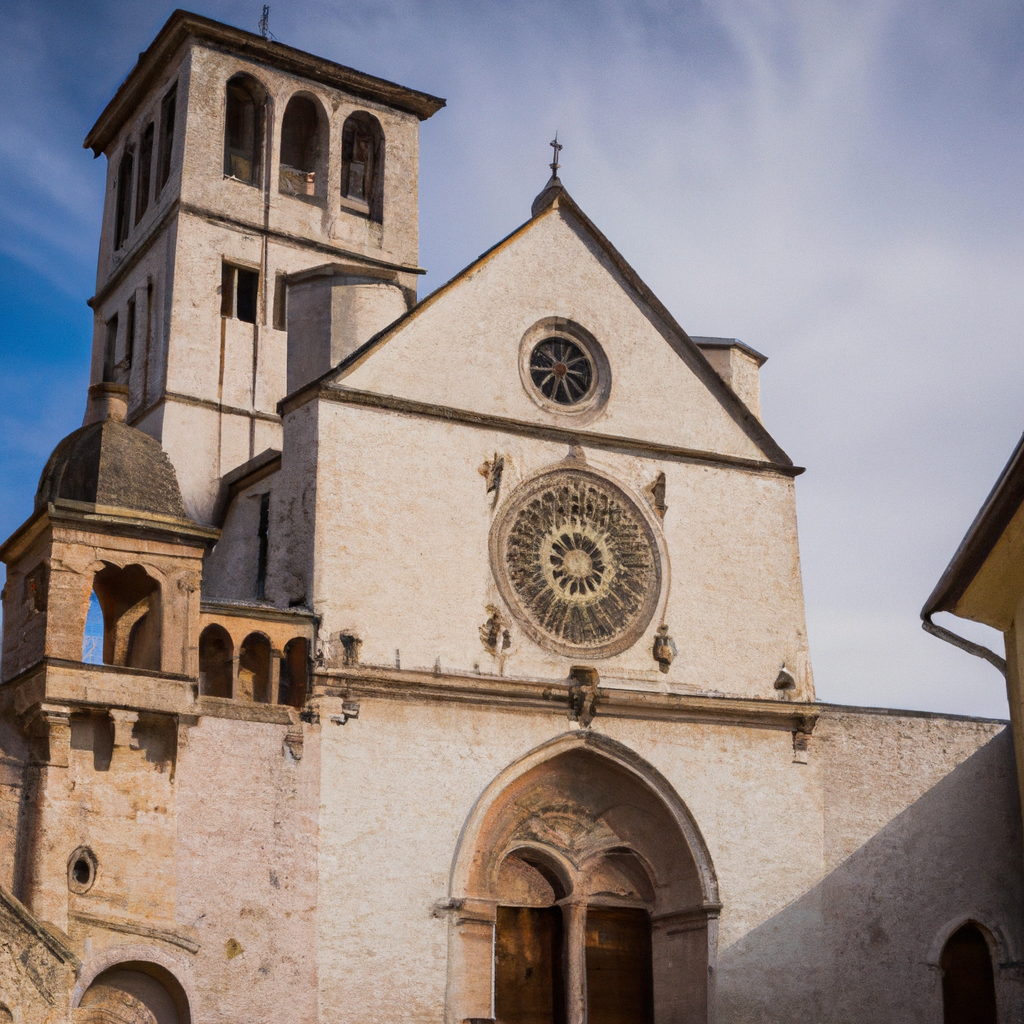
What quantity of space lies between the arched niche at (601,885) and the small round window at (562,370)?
176 inches

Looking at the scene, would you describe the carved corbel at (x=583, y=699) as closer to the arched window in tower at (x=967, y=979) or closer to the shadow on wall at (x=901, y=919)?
the shadow on wall at (x=901, y=919)

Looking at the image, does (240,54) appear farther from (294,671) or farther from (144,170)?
(294,671)

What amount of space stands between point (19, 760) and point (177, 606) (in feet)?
7.35

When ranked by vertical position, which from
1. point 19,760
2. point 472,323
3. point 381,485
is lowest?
point 19,760

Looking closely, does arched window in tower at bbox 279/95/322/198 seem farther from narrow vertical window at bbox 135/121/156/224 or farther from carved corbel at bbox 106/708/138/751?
carved corbel at bbox 106/708/138/751

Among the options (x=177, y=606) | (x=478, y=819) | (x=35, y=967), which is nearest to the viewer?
(x=35, y=967)

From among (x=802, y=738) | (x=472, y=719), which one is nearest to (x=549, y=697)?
(x=472, y=719)

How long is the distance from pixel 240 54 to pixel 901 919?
17.0 metres

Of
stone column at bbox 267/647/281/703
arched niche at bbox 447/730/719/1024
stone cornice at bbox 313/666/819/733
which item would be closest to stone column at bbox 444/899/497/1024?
arched niche at bbox 447/730/719/1024

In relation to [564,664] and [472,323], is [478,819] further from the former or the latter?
[472,323]

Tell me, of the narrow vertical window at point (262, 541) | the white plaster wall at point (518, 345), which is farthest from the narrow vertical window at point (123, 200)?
the white plaster wall at point (518, 345)

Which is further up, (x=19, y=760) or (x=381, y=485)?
(x=381, y=485)

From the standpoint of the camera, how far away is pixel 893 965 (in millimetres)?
20719

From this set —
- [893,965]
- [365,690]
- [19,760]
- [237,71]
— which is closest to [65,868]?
[19,760]
